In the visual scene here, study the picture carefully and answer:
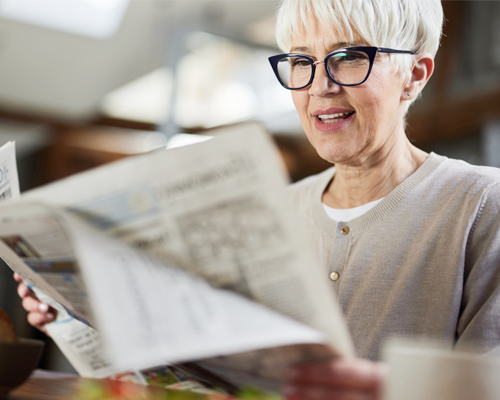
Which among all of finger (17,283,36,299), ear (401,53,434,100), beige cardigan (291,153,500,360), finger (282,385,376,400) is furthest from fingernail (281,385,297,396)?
ear (401,53,434,100)

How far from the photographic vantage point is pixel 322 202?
54.8 inches

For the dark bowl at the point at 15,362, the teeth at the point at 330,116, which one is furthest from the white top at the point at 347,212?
the dark bowl at the point at 15,362

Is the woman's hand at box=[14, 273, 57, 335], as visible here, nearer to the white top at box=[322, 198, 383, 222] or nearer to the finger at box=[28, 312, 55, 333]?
the finger at box=[28, 312, 55, 333]

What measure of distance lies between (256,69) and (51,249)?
12.0ft

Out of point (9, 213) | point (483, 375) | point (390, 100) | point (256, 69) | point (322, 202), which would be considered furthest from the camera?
point (256, 69)

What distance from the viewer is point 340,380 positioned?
1.68 feet

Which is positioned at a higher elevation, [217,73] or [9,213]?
[217,73]

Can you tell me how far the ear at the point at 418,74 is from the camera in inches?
48.2

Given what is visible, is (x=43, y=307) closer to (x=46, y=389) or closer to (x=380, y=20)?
(x=46, y=389)

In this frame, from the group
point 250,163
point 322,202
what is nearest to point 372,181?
point 322,202

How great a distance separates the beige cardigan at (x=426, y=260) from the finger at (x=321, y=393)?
497 millimetres

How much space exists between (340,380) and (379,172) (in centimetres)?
82

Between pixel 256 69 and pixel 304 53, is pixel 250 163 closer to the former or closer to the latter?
pixel 304 53

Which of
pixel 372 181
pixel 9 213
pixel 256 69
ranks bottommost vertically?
pixel 372 181
